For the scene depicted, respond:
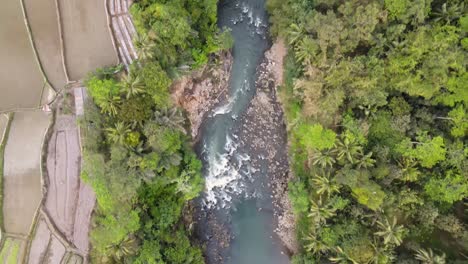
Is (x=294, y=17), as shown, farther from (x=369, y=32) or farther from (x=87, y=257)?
(x=87, y=257)

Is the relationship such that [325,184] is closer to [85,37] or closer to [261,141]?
[261,141]

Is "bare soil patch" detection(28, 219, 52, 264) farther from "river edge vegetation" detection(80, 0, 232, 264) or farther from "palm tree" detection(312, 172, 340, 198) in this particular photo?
"palm tree" detection(312, 172, 340, 198)

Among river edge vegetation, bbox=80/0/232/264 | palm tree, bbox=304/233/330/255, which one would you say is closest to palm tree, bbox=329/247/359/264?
palm tree, bbox=304/233/330/255

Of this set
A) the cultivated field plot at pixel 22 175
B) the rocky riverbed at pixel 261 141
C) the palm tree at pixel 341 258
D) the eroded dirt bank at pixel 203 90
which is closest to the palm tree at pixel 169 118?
the eroded dirt bank at pixel 203 90

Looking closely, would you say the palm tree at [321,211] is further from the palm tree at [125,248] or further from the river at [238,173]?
the palm tree at [125,248]

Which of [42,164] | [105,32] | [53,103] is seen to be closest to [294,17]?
[105,32]
